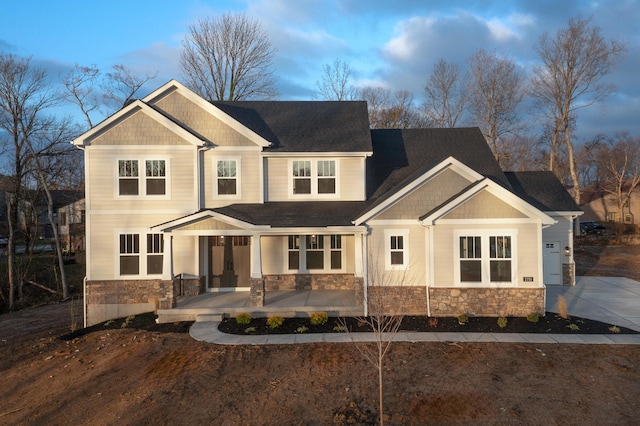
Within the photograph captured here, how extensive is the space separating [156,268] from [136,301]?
1.29m

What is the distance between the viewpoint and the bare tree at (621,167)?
128 feet

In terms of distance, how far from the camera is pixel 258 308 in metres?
11.9

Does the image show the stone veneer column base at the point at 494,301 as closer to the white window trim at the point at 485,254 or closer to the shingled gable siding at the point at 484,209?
the white window trim at the point at 485,254

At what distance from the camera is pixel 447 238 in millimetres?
11633

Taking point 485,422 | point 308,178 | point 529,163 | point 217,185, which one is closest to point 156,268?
point 217,185

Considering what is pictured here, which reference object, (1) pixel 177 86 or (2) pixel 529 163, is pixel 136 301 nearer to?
(1) pixel 177 86

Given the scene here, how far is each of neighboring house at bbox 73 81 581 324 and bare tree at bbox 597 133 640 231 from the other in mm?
30687

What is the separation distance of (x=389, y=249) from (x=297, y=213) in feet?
11.1

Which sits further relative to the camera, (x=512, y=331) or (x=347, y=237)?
(x=347, y=237)

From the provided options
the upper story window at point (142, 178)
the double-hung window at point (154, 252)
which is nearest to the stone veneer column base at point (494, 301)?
the double-hung window at point (154, 252)

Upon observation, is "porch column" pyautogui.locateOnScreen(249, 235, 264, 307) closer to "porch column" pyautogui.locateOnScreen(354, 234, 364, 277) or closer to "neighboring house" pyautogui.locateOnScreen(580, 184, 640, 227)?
"porch column" pyautogui.locateOnScreen(354, 234, 364, 277)

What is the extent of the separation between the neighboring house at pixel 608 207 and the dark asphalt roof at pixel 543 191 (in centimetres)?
3347

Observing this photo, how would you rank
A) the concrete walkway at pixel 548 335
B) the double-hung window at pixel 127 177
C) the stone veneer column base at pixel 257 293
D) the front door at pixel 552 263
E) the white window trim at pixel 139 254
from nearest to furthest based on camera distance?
the concrete walkway at pixel 548 335, the stone veneer column base at pixel 257 293, the white window trim at pixel 139 254, the double-hung window at pixel 127 177, the front door at pixel 552 263

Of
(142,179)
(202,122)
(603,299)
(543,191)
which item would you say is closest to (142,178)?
(142,179)
